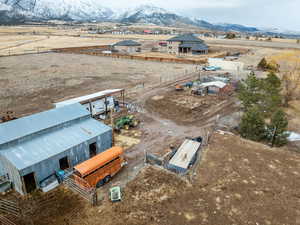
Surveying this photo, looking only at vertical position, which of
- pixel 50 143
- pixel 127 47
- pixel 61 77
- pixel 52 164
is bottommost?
pixel 61 77

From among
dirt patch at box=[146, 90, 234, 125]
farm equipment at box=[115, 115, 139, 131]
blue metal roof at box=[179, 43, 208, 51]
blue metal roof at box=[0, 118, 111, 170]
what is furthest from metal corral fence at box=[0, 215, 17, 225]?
blue metal roof at box=[179, 43, 208, 51]

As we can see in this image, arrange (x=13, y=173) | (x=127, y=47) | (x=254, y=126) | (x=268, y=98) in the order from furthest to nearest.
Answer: (x=127, y=47) → (x=268, y=98) → (x=254, y=126) → (x=13, y=173)

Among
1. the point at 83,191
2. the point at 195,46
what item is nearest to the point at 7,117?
the point at 83,191

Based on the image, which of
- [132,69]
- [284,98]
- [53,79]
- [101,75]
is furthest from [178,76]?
[53,79]

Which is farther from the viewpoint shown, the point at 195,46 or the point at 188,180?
the point at 195,46

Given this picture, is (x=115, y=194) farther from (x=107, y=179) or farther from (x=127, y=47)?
(x=127, y=47)

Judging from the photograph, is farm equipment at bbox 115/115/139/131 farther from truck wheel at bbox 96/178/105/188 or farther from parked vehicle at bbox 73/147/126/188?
truck wheel at bbox 96/178/105/188

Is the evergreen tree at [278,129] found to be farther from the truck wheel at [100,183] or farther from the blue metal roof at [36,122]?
the blue metal roof at [36,122]

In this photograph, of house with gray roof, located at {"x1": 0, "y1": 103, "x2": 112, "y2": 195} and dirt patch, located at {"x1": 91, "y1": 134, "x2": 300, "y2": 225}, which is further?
house with gray roof, located at {"x1": 0, "y1": 103, "x2": 112, "y2": 195}
